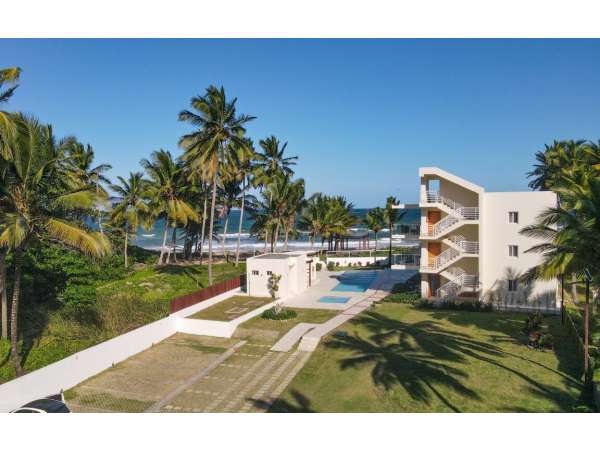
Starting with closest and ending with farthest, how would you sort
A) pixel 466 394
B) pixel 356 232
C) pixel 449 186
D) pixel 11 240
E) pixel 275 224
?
1. pixel 11 240
2. pixel 466 394
3. pixel 449 186
4. pixel 275 224
5. pixel 356 232

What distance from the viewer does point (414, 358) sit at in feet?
55.1

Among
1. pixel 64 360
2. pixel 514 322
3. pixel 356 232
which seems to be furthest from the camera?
pixel 356 232

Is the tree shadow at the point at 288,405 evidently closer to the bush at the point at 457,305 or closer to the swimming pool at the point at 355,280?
the bush at the point at 457,305

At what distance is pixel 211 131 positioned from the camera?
27.9 metres

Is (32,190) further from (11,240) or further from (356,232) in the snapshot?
(356,232)

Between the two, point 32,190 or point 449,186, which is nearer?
point 32,190

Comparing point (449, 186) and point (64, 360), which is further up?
point (449, 186)

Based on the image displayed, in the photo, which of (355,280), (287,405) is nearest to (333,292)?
(355,280)

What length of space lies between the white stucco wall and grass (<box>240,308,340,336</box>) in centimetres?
943

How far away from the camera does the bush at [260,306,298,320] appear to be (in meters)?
23.4

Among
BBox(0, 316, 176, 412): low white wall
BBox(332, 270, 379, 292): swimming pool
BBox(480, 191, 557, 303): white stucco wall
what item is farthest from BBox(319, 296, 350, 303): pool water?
BBox(0, 316, 176, 412): low white wall

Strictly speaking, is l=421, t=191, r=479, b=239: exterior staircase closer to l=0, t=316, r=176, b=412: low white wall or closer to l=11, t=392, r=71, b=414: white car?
l=0, t=316, r=176, b=412: low white wall

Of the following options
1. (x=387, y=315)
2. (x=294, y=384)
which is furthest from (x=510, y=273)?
(x=294, y=384)

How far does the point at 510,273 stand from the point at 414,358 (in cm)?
1197
